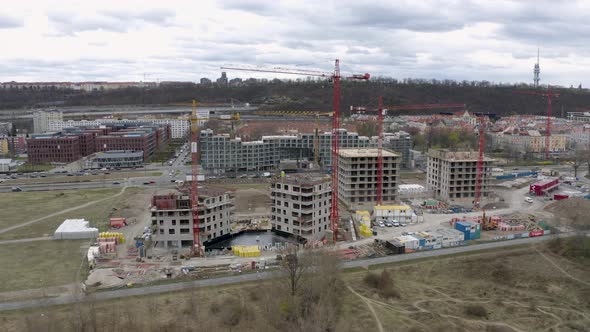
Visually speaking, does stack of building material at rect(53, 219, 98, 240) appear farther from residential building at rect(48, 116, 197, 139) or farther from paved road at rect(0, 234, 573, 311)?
residential building at rect(48, 116, 197, 139)

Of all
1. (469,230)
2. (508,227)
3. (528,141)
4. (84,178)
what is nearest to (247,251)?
(469,230)

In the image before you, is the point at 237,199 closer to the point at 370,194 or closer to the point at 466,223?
the point at 370,194

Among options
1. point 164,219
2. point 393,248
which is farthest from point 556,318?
point 164,219

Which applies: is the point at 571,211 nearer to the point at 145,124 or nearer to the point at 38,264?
the point at 38,264

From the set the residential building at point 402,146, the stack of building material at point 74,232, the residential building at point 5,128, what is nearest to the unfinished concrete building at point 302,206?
the stack of building material at point 74,232

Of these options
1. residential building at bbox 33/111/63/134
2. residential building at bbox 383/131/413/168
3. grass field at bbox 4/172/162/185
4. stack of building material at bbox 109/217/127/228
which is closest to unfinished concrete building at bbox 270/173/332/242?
stack of building material at bbox 109/217/127/228

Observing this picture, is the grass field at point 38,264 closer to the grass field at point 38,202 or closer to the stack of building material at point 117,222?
the stack of building material at point 117,222
